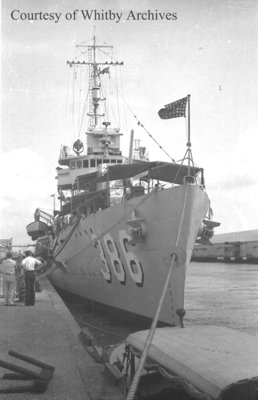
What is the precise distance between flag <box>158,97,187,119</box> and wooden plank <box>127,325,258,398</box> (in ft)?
17.2

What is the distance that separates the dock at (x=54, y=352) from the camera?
13.7 ft

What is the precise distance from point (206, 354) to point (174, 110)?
610 centimetres

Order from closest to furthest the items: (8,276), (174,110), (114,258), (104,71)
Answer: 1. (174,110)
2. (8,276)
3. (114,258)
4. (104,71)

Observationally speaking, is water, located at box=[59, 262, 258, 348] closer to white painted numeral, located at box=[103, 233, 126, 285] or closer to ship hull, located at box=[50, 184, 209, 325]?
ship hull, located at box=[50, 184, 209, 325]

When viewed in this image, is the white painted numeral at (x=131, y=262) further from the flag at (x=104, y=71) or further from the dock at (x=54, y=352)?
the flag at (x=104, y=71)

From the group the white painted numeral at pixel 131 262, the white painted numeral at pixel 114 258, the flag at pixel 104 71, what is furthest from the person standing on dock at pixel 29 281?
the flag at pixel 104 71

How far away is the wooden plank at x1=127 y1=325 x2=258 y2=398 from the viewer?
10.8ft

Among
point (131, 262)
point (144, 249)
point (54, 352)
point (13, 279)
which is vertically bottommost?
point (54, 352)

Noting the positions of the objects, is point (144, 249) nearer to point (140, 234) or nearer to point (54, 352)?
point (140, 234)

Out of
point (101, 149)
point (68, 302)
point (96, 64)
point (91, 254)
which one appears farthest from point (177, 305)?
point (96, 64)

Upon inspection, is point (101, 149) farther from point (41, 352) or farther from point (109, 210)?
point (41, 352)

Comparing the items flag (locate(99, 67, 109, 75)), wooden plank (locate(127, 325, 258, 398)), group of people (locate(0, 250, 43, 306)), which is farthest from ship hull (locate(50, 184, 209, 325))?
flag (locate(99, 67, 109, 75))

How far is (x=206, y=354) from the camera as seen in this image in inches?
148

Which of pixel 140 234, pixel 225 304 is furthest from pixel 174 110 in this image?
pixel 225 304
